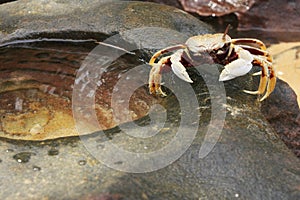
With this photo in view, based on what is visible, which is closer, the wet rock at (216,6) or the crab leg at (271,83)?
the crab leg at (271,83)

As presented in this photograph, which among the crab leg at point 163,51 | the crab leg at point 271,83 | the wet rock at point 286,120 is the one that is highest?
the crab leg at point 163,51

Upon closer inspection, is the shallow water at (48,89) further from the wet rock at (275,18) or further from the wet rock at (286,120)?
the wet rock at (275,18)

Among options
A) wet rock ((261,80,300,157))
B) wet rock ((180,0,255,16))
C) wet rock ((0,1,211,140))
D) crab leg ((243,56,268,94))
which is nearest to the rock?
crab leg ((243,56,268,94))

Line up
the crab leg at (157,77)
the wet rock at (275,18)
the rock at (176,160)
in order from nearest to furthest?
1. the rock at (176,160)
2. the crab leg at (157,77)
3. the wet rock at (275,18)

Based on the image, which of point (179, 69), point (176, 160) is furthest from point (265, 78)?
point (176, 160)

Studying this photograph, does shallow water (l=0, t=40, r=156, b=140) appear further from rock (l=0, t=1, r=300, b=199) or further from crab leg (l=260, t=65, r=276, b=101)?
crab leg (l=260, t=65, r=276, b=101)

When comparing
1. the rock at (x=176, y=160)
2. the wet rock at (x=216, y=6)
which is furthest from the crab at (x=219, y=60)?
the wet rock at (x=216, y=6)

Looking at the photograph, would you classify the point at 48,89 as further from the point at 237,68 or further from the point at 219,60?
the point at 237,68

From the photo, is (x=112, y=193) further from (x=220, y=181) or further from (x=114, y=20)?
(x=114, y=20)
